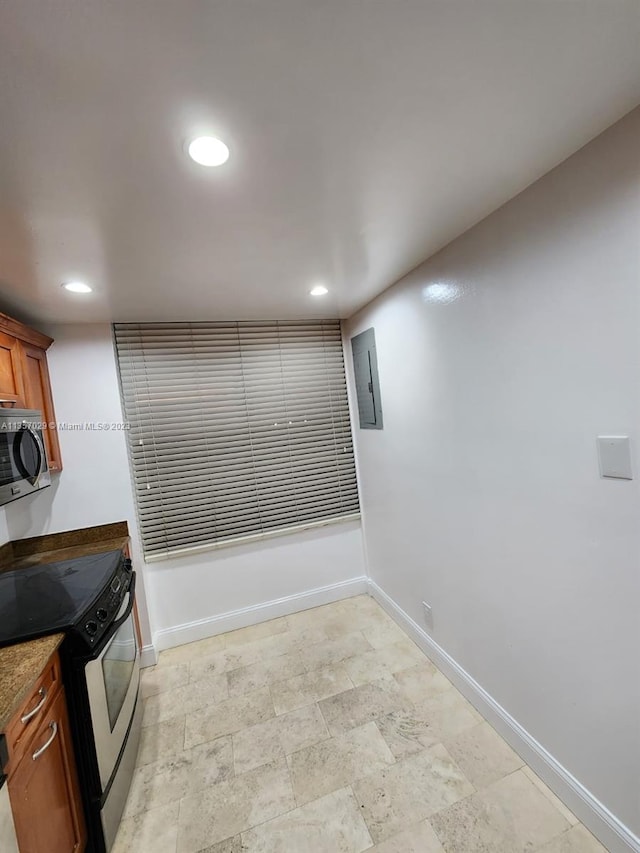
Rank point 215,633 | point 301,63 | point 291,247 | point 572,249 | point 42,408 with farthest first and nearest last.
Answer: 1. point 215,633
2. point 42,408
3. point 291,247
4. point 572,249
5. point 301,63

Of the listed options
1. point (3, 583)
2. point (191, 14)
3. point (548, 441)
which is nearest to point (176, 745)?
point (3, 583)

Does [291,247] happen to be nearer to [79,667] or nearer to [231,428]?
[231,428]

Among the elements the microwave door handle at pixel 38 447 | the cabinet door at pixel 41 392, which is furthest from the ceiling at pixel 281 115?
the microwave door handle at pixel 38 447

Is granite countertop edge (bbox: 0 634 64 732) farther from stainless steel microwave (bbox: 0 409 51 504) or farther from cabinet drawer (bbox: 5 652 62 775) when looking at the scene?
stainless steel microwave (bbox: 0 409 51 504)

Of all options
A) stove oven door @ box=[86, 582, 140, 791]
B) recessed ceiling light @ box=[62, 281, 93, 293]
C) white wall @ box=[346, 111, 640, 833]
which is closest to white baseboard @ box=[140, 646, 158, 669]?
stove oven door @ box=[86, 582, 140, 791]

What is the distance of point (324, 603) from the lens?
306 cm

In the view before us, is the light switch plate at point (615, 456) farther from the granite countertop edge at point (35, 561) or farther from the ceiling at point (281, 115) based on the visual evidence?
the granite countertop edge at point (35, 561)

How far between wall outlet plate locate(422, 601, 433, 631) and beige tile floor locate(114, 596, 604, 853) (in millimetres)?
233

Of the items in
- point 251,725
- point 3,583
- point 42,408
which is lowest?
point 251,725

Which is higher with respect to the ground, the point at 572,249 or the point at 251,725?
the point at 572,249

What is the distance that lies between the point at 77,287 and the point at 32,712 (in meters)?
1.80

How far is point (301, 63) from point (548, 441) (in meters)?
1.41

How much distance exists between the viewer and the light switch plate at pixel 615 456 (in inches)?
45.2

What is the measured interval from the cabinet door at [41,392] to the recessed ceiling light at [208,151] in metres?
1.68
